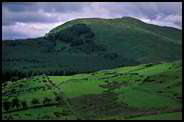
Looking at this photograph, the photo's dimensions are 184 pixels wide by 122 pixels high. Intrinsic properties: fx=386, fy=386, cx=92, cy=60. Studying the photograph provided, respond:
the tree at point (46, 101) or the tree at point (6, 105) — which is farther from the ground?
the tree at point (46, 101)

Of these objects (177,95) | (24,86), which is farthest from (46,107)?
(24,86)

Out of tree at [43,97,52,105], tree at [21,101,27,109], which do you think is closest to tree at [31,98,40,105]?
tree at [43,97,52,105]

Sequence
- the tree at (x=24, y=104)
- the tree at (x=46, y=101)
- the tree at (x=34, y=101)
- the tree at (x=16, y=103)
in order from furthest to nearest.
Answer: the tree at (x=34, y=101), the tree at (x=46, y=101), the tree at (x=16, y=103), the tree at (x=24, y=104)

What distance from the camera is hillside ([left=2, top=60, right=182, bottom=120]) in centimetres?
8188

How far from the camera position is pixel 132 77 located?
13125 centimetres

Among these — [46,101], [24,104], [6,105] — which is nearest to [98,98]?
[46,101]

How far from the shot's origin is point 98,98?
341 ft

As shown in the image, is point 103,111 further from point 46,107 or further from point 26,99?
point 26,99

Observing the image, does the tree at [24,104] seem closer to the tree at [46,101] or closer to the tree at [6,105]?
the tree at [6,105]

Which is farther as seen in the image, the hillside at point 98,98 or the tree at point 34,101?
the tree at point 34,101

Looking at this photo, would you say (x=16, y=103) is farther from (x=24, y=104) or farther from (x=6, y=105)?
(x=24, y=104)

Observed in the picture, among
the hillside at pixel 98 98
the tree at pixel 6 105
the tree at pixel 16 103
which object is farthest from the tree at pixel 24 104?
the tree at pixel 6 105

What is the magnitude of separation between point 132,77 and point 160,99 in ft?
135

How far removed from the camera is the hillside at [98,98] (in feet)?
269
